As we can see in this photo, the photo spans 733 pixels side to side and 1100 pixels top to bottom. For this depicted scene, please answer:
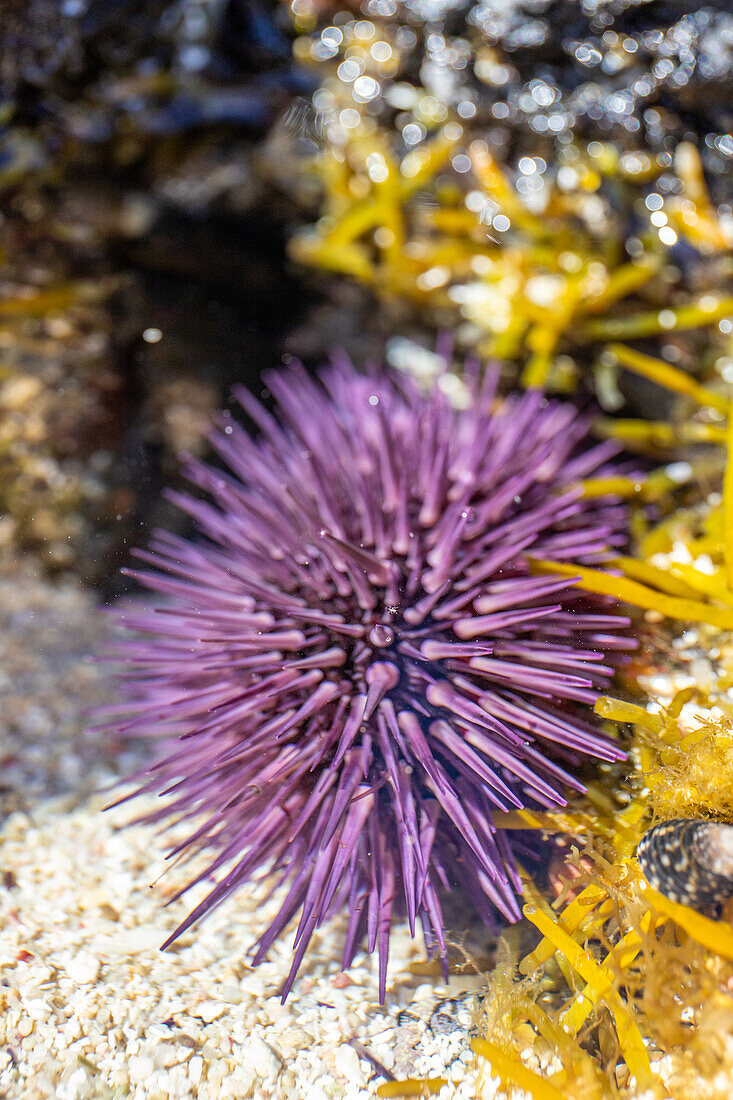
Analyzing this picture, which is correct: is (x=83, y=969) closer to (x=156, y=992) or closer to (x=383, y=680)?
(x=156, y=992)

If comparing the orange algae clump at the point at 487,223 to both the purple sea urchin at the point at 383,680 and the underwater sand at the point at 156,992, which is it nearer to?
the purple sea urchin at the point at 383,680

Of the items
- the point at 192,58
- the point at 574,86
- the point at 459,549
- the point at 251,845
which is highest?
the point at 192,58

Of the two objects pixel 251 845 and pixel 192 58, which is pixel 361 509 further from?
pixel 192 58

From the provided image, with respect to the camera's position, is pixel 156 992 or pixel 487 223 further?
pixel 487 223

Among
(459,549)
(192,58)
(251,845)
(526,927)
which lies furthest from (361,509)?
(192,58)

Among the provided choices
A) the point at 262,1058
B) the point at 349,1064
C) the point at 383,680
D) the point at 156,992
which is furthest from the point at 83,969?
the point at 383,680

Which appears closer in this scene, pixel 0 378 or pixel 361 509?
pixel 361 509
